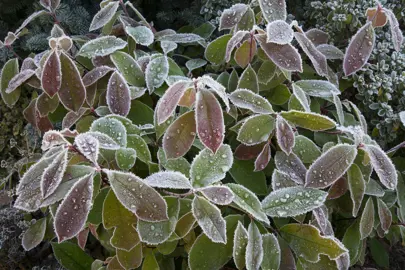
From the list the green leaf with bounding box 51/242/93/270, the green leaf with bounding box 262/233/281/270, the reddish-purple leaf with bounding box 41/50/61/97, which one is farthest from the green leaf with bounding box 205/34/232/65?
the green leaf with bounding box 51/242/93/270

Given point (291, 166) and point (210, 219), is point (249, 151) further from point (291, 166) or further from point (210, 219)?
point (210, 219)

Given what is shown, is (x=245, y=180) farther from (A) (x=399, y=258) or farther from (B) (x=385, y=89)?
(A) (x=399, y=258)

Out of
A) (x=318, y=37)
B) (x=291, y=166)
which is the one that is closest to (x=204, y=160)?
(x=291, y=166)

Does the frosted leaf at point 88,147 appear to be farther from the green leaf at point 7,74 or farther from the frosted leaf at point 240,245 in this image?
the green leaf at point 7,74

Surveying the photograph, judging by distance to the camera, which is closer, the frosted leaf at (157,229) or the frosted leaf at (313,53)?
the frosted leaf at (157,229)

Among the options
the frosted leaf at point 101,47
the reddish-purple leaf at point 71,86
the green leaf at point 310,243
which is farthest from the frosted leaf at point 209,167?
the frosted leaf at point 101,47
